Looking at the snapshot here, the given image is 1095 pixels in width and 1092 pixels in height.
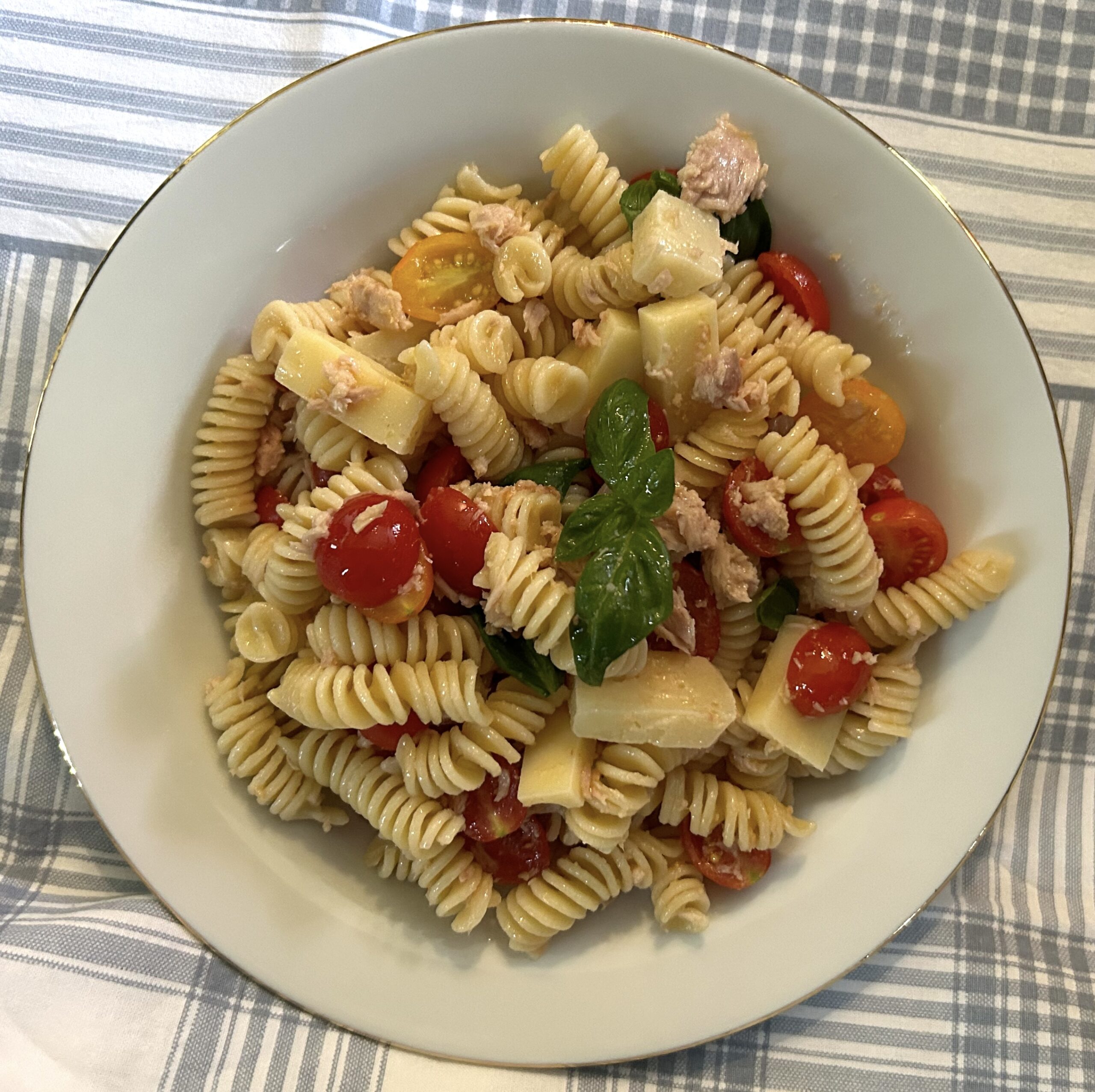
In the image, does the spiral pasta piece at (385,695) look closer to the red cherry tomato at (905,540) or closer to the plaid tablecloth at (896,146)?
the plaid tablecloth at (896,146)

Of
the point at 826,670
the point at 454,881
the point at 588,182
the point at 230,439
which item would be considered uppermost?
the point at 588,182

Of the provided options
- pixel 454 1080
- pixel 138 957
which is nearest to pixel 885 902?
pixel 454 1080

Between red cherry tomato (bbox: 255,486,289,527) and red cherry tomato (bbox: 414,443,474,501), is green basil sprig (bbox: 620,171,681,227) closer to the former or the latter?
red cherry tomato (bbox: 414,443,474,501)

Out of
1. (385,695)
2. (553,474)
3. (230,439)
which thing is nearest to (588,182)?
Result: (553,474)

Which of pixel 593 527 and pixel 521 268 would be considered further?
pixel 521 268

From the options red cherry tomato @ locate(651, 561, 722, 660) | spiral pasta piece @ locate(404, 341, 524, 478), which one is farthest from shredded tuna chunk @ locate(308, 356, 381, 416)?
red cherry tomato @ locate(651, 561, 722, 660)

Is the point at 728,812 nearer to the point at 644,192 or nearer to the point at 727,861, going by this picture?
the point at 727,861

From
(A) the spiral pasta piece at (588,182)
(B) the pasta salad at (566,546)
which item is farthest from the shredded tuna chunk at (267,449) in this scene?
(A) the spiral pasta piece at (588,182)
